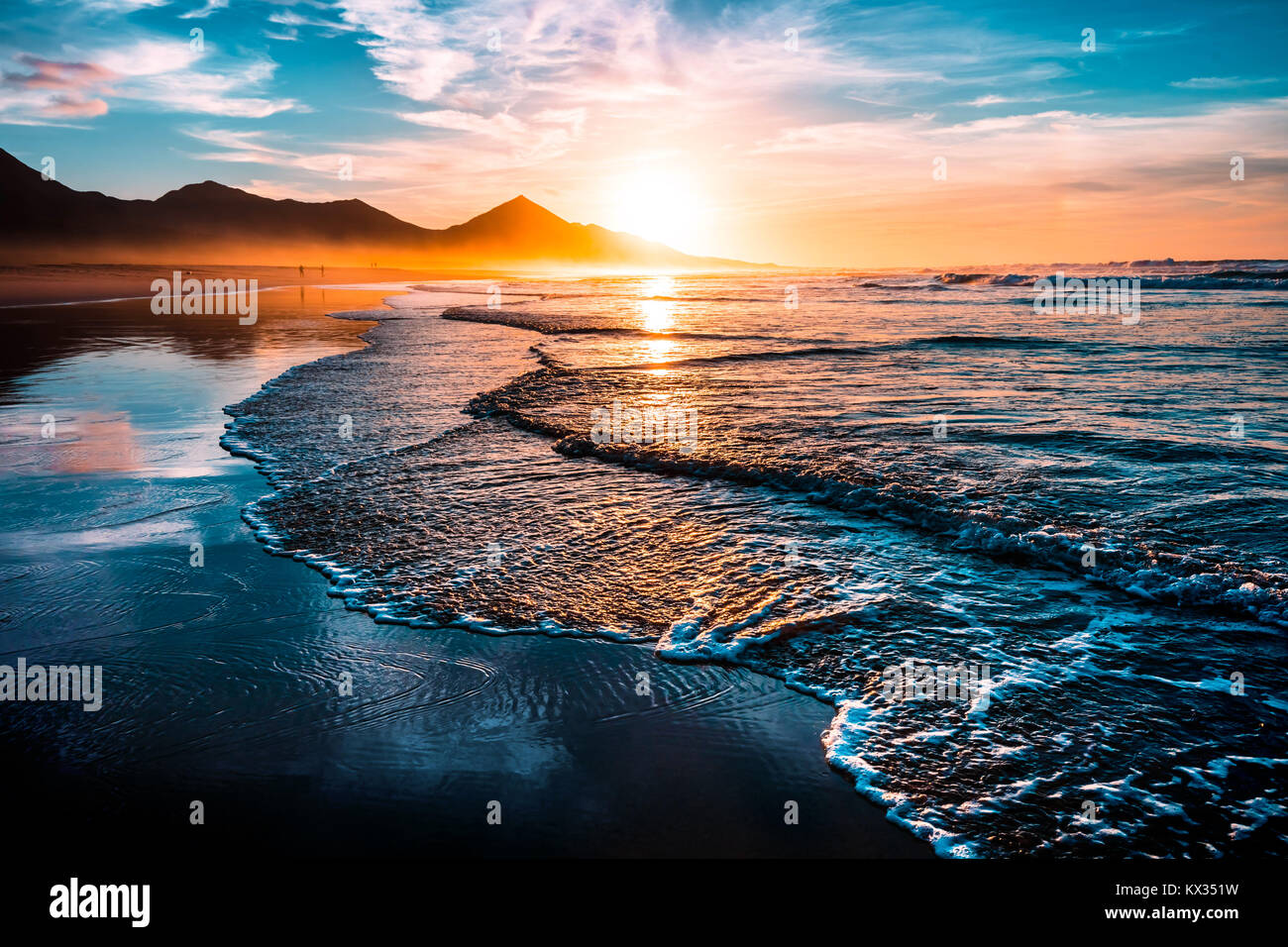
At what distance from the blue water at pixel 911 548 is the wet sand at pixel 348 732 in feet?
1.10

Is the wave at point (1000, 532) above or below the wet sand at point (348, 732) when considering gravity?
above

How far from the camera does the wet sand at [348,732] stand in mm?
3166

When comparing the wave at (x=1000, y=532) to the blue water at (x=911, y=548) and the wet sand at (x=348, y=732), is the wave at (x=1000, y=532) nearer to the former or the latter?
the blue water at (x=911, y=548)

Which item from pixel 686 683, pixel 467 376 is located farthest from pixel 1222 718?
pixel 467 376

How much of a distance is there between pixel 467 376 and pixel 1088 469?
11.2 m

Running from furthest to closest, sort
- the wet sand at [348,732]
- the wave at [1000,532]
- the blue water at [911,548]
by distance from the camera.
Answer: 1. the wave at [1000,532]
2. the blue water at [911,548]
3. the wet sand at [348,732]

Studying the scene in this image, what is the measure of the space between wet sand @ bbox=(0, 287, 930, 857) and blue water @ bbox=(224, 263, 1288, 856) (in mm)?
336

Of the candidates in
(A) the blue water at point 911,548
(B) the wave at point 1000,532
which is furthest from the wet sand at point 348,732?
(B) the wave at point 1000,532

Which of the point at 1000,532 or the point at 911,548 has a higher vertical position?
the point at 1000,532

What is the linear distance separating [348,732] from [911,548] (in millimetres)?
4567

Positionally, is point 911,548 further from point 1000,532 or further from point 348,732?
point 348,732

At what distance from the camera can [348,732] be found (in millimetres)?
3859

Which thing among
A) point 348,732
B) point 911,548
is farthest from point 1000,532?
point 348,732

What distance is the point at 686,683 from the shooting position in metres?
4.38
